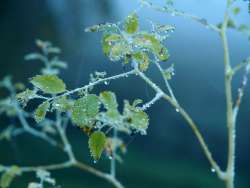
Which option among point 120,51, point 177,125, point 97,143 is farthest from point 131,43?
point 177,125

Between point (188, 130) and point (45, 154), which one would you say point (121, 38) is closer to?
point (188, 130)

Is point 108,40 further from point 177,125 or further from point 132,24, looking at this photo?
point 177,125

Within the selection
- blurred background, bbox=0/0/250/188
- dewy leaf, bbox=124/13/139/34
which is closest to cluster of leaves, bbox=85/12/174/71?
dewy leaf, bbox=124/13/139/34

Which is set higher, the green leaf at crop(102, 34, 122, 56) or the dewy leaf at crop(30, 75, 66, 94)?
the green leaf at crop(102, 34, 122, 56)

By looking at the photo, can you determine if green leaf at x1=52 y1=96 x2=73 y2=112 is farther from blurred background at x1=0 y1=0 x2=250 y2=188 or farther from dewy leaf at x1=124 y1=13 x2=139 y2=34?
blurred background at x1=0 y1=0 x2=250 y2=188

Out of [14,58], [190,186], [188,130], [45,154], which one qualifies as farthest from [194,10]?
[14,58]

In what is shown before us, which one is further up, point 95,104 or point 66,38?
point 66,38
